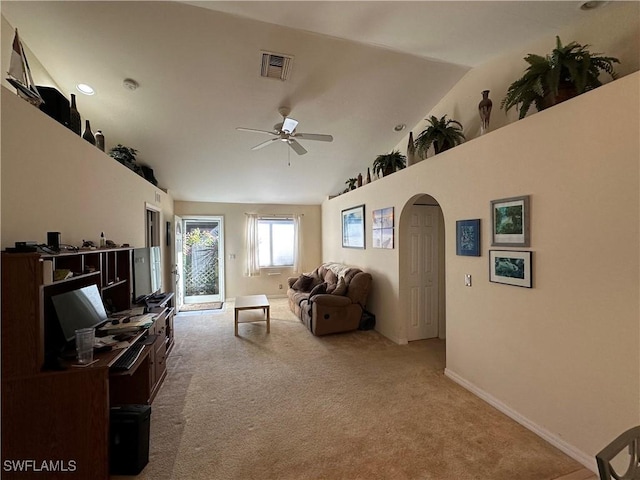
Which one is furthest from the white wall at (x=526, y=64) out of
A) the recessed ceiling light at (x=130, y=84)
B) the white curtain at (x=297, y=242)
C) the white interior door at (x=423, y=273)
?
the white curtain at (x=297, y=242)

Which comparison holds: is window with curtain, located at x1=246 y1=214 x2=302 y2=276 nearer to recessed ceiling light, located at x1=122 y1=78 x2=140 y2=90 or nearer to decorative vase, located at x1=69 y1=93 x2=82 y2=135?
recessed ceiling light, located at x1=122 y1=78 x2=140 y2=90

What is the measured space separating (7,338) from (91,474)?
92 cm

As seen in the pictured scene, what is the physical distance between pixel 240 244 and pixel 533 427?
6.04 metres

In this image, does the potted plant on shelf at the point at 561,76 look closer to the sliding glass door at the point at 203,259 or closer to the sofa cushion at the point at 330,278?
the sofa cushion at the point at 330,278

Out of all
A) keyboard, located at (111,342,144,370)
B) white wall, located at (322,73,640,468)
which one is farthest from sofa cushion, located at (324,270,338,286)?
keyboard, located at (111,342,144,370)

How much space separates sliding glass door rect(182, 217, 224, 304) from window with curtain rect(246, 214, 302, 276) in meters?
0.72

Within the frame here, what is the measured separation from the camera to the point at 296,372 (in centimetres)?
312

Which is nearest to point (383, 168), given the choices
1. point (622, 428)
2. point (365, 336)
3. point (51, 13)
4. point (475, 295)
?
point (475, 295)

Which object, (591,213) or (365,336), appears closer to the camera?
(591,213)

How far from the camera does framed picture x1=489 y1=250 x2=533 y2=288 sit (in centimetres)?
217

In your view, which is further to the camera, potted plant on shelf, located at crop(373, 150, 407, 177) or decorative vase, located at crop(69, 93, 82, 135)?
potted plant on shelf, located at crop(373, 150, 407, 177)

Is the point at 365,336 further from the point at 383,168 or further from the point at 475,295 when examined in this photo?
the point at 383,168

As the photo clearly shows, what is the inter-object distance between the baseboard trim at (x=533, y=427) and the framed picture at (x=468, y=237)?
1.29 meters

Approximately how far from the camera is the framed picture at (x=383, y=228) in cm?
402
